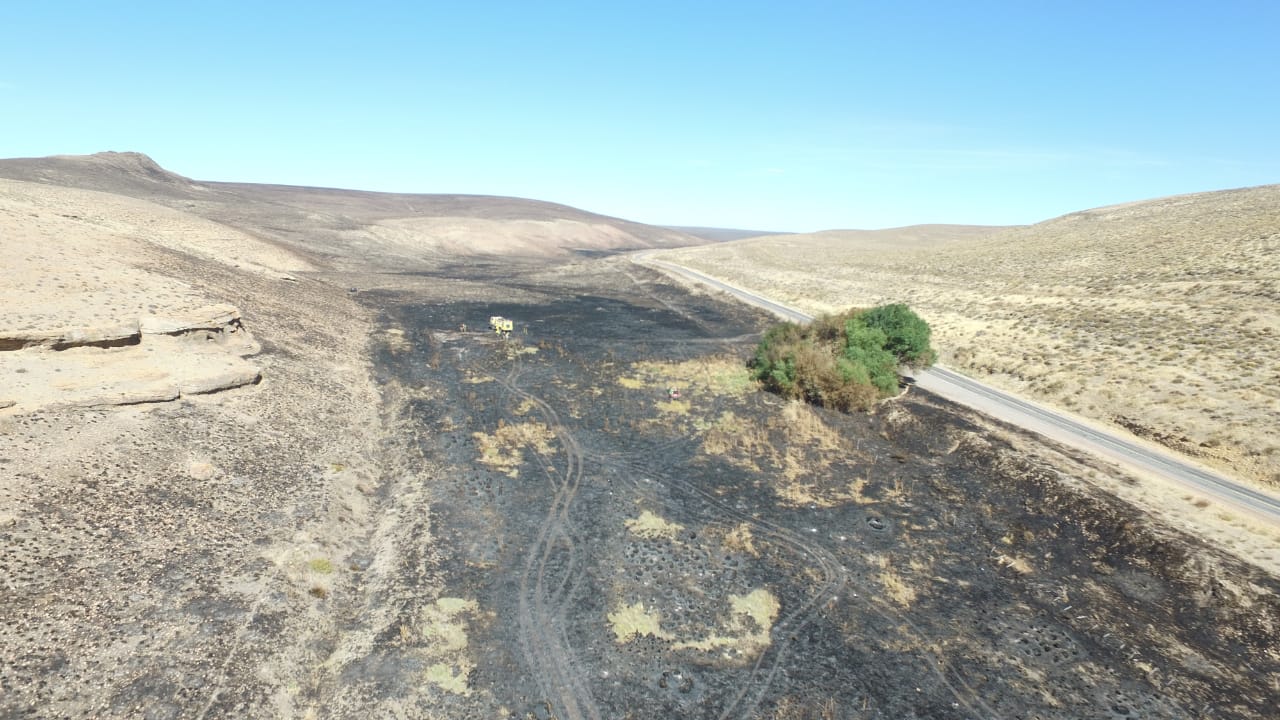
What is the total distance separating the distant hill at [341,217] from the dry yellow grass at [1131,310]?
173 ft

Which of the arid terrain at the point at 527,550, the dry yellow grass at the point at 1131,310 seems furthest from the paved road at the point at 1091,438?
→ the arid terrain at the point at 527,550

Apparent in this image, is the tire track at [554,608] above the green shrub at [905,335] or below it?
below

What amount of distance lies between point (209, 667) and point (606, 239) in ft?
480

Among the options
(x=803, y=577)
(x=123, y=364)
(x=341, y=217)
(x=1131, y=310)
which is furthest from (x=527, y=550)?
(x=341, y=217)

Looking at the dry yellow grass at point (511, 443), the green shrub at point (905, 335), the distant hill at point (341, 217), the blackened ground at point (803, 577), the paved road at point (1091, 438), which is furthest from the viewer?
the distant hill at point (341, 217)

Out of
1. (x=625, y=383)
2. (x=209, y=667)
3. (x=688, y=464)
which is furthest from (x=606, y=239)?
(x=209, y=667)

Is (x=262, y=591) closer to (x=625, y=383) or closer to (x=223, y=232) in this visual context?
(x=625, y=383)

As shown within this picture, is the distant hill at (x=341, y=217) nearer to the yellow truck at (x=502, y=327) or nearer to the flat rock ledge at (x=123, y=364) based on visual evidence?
the yellow truck at (x=502, y=327)

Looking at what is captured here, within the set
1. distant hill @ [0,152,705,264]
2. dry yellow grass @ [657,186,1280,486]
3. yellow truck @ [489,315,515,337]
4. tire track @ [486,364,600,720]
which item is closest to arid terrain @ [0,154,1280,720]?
A: tire track @ [486,364,600,720]

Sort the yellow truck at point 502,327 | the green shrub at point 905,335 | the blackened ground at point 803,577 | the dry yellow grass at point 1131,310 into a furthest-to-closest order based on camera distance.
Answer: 1. the yellow truck at point 502,327
2. the green shrub at point 905,335
3. the dry yellow grass at point 1131,310
4. the blackened ground at point 803,577

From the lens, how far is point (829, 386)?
28.7 m

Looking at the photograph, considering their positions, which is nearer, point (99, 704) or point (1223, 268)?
point (99, 704)

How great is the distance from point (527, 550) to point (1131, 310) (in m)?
44.4

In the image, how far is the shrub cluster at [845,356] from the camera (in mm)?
28594
